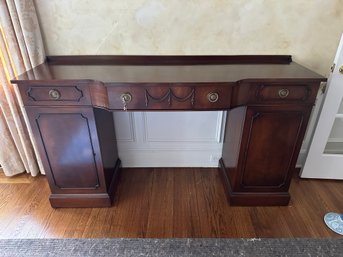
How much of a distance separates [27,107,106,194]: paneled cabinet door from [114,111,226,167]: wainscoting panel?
0.46 m

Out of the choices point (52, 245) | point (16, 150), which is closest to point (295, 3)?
point (52, 245)

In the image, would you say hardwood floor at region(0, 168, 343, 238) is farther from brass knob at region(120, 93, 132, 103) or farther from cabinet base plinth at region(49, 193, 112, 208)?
brass knob at region(120, 93, 132, 103)

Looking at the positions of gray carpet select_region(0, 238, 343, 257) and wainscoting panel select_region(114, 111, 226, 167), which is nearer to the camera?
gray carpet select_region(0, 238, 343, 257)

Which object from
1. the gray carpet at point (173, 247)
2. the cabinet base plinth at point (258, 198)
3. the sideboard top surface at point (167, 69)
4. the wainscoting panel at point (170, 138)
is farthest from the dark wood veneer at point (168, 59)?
the gray carpet at point (173, 247)

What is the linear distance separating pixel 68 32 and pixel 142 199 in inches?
53.0

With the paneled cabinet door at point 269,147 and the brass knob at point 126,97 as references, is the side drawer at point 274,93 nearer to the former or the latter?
the paneled cabinet door at point 269,147

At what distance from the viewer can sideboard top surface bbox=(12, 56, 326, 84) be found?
1345 millimetres

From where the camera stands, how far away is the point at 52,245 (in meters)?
1.47

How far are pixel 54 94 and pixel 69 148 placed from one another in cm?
38

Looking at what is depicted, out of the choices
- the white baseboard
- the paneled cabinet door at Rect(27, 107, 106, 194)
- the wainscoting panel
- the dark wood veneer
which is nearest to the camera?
the paneled cabinet door at Rect(27, 107, 106, 194)

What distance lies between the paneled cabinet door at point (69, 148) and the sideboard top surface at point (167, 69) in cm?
22

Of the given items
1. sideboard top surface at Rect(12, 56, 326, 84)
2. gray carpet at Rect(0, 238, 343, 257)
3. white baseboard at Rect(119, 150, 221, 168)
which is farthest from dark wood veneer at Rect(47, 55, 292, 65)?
gray carpet at Rect(0, 238, 343, 257)

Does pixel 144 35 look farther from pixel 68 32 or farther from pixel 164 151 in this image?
pixel 164 151

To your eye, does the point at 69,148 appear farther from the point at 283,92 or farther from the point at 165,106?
the point at 283,92
